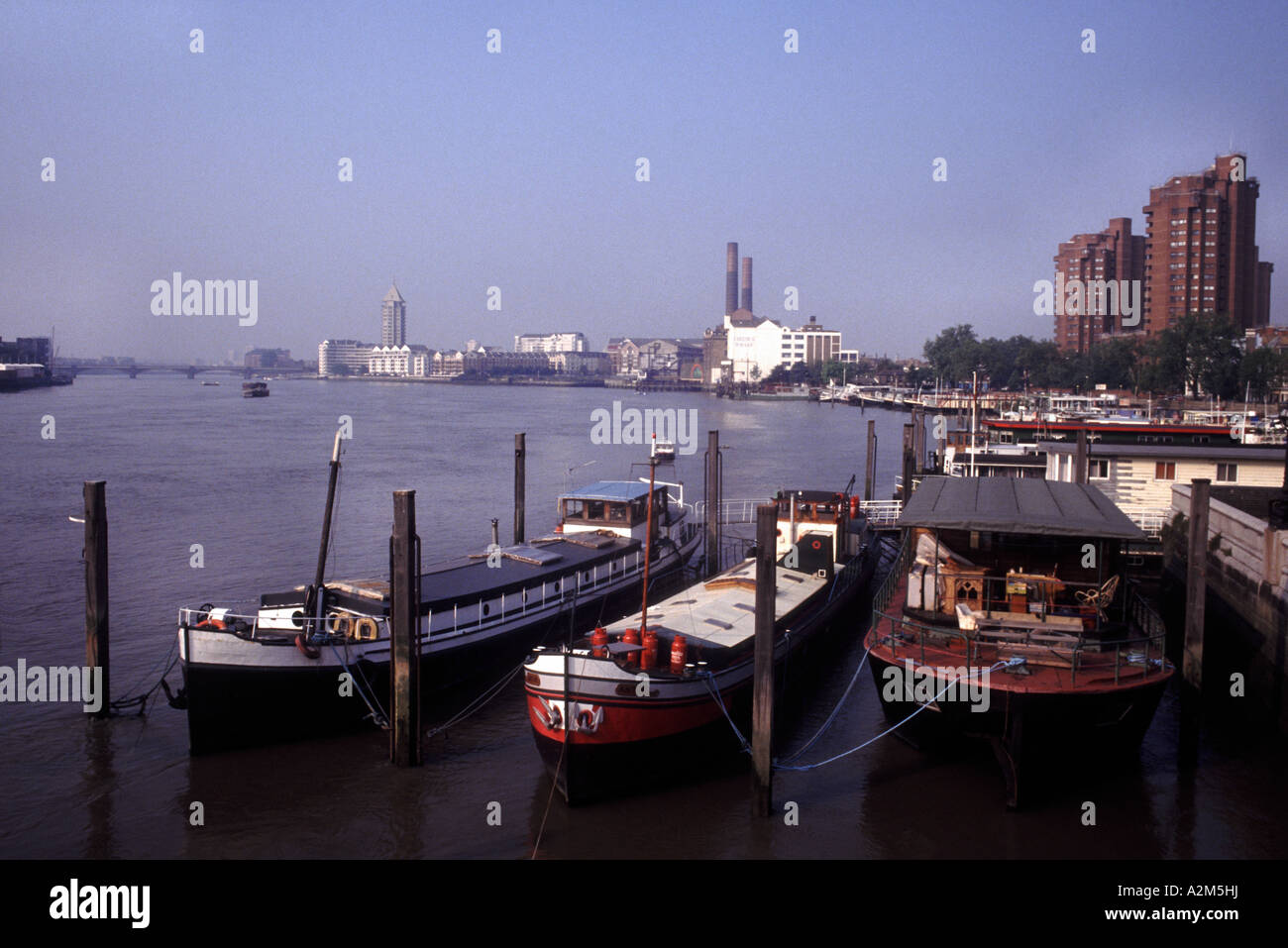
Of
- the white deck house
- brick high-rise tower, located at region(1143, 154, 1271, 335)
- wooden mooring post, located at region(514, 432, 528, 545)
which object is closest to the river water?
wooden mooring post, located at region(514, 432, 528, 545)

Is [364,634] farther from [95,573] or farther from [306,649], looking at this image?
[95,573]

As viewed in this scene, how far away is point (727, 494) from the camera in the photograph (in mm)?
42719

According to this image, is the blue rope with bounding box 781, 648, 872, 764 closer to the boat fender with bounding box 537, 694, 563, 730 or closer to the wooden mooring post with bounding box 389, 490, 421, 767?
the boat fender with bounding box 537, 694, 563, 730

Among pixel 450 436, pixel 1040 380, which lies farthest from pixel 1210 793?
pixel 1040 380

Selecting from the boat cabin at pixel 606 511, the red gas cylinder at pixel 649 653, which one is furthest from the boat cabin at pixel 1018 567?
the boat cabin at pixel 606 511

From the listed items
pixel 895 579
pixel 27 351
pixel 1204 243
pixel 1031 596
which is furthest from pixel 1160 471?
pixel 27 351

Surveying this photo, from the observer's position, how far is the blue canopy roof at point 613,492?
23.0m

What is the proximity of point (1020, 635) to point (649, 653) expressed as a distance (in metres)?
4.77

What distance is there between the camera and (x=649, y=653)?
1280 centimetres

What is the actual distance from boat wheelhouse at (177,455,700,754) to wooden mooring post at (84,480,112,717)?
3.81ft

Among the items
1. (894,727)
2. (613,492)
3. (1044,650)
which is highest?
(613,492)

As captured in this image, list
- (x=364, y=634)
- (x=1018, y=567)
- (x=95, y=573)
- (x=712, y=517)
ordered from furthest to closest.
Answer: (x=712, y=517) → (x=364, y=634) → (x=1018, y=567) → (x=95, y=573)

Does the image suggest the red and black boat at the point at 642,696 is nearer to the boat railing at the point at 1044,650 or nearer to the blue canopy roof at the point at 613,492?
the boat railing at the point at 1044,650

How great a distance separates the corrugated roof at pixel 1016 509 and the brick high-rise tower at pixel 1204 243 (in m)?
97.5
